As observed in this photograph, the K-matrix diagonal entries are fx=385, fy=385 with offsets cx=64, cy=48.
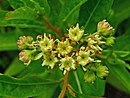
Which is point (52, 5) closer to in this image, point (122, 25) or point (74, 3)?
point (74, 3)

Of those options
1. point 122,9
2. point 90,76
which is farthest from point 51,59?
point 122,9

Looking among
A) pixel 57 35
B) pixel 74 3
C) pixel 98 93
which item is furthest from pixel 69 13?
pixel 98 93

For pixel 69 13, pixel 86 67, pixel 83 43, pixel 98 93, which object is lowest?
pixel 98 93

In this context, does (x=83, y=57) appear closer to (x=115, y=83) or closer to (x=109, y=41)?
(x=109, y=41)

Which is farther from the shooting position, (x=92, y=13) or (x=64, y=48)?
(x=92, y=13)

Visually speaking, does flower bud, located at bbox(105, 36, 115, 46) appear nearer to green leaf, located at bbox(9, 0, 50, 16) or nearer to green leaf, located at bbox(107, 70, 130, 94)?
green leaf, located at bbox(9, 0, 50, 16)

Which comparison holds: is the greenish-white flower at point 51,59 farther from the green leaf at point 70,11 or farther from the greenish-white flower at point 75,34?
the green leaf at point 70,11
